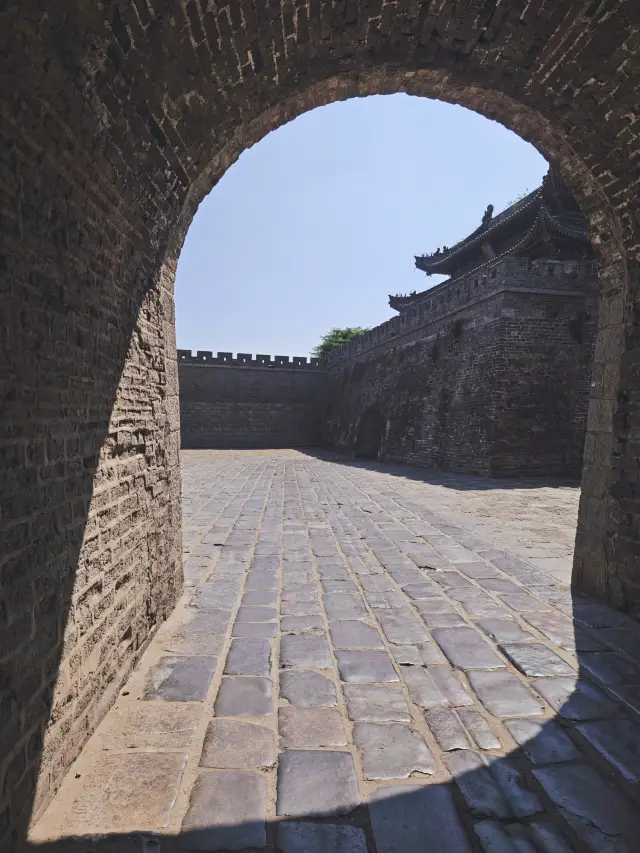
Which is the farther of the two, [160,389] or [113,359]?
[160,389]

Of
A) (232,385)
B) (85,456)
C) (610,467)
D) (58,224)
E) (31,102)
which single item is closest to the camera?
(31,102)

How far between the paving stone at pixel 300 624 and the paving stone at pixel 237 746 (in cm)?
108

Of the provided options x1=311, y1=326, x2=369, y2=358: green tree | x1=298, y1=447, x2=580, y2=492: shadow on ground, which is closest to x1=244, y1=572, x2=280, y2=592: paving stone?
x1=298, y1=447, x2=580, y2=492: shadow on ground

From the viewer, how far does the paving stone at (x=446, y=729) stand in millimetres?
2268

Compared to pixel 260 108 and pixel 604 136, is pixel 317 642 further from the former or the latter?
pixel 604 136

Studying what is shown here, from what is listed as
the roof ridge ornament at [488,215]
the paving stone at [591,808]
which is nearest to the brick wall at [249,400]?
the roof ridge ornament at [488,215]

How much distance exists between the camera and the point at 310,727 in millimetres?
2385

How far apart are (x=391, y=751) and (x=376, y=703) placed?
1.24ft

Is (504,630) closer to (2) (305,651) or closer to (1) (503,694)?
(1) (503,694)

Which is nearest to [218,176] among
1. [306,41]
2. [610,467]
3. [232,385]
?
[306,41]

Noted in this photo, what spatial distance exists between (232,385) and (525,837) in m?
27.5

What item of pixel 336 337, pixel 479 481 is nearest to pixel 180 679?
pixel 479 481

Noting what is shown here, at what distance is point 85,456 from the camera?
2363 millimetres

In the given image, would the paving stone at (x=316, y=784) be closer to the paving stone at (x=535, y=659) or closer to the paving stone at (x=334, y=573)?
the paving stone at (x=535, y=659)
